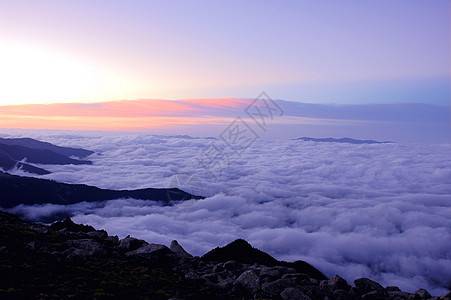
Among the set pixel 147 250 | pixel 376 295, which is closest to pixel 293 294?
pixel 376 295

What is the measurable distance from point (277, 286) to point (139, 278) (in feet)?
32.1

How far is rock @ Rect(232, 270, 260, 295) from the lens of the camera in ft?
67.2

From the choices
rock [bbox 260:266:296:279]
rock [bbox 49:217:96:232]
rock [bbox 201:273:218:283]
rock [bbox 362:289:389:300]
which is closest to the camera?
rock [bbox 362:289:389:300]

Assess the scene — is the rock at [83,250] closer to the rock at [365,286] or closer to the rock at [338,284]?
the rock at [338,284]

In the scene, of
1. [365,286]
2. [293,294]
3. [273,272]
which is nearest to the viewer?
[293,294]

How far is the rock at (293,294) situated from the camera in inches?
748

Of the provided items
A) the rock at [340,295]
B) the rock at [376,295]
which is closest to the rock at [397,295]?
the rock at [376,295]

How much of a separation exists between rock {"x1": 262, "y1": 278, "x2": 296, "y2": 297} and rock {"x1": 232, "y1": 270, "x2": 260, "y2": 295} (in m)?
0.63

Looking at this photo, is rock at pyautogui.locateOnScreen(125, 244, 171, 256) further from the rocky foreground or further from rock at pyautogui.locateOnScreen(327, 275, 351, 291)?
rock at pyautogui.locateOnScreen(327, 275, 351, 291)

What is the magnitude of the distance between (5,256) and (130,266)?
28.4ft

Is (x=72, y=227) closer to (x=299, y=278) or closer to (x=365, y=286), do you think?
(x=299, y=278)

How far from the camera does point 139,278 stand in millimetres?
21406

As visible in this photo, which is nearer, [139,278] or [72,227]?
[139,278]

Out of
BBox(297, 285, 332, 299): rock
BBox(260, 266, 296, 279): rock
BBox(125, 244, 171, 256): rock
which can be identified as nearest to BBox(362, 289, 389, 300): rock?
BBox(297, 285, 332, 299): rock
